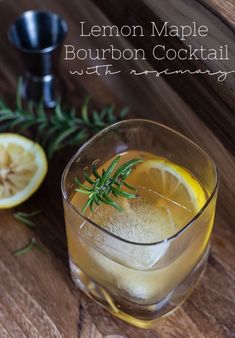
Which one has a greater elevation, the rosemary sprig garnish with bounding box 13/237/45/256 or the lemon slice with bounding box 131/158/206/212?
the lemon slice with bounding box 131/158/206/212

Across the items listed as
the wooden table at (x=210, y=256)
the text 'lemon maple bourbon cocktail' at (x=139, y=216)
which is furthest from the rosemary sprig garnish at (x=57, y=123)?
the text 'lemon maple bourbon cocktail' at (x=139, y=216)

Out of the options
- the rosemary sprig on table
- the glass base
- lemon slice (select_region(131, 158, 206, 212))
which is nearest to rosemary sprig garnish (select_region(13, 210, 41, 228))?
the rosemary sprig on table

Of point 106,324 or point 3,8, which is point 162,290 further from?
point 3,8

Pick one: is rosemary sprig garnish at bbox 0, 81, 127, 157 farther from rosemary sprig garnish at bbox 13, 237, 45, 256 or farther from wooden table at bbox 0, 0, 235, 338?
rosemary sprig garnish at bbox 13, 237, 45, 256

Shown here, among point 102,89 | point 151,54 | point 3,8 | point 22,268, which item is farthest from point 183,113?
point 3,8

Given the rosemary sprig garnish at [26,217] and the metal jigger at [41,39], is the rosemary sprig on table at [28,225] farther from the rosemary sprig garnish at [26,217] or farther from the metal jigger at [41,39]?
the metal jigger at [41,39]

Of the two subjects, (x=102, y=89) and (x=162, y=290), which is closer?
(x=162, y=290)
